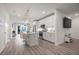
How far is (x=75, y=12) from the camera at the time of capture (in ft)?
11.0

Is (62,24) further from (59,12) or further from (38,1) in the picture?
(38,1)

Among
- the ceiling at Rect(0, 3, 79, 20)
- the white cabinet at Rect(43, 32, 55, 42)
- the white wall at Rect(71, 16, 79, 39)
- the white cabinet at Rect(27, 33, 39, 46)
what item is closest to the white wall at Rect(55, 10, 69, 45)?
the white cabinet at Rect(43, 32, 55, 42)

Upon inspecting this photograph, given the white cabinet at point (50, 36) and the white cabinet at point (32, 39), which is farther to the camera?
the white cabinet at point (50, 36)

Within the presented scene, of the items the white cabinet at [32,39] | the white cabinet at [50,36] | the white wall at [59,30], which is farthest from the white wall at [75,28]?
the white cabinet at [32,39]

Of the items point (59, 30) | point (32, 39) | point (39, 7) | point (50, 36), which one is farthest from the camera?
point (50, 36)

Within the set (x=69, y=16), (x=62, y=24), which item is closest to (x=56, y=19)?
(x=62, y=24)

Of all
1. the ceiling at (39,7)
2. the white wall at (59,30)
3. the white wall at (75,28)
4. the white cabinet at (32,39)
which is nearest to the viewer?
the ceiling at (39,7)

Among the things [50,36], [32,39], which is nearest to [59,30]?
Answer: [50,36]

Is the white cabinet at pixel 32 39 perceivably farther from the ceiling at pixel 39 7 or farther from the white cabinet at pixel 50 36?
the ceiling at pixel 39 7

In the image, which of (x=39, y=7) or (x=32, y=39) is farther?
(x=32, y=39)

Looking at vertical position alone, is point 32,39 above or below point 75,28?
below

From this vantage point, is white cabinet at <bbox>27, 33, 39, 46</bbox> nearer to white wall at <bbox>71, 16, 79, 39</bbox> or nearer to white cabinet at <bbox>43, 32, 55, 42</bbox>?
white cabinet at <bbox>43, 32, 55, 42</bbox>

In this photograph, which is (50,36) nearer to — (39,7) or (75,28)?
(75,28)
